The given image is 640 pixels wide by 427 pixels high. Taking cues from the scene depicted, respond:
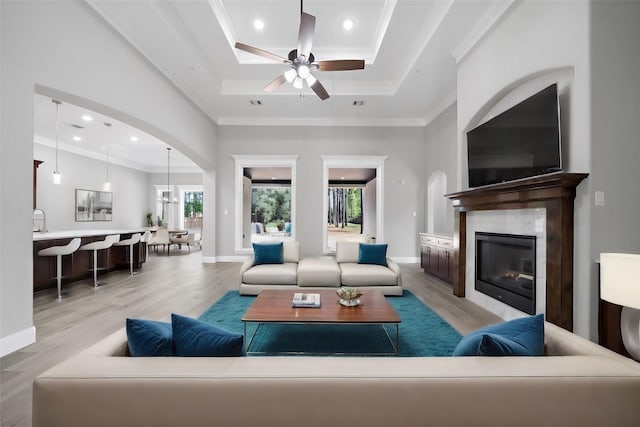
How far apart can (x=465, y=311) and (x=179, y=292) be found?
13.5ft

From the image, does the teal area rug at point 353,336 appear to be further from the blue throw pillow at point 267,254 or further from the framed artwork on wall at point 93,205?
the framed artwork on wall at point 93,205

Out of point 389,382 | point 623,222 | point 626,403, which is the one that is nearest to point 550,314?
point 623,222

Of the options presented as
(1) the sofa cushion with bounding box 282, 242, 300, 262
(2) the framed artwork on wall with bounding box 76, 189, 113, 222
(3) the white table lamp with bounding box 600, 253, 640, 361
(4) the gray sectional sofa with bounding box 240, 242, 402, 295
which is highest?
(2) the framed artwork on wall with bounding box 76, 189, 113, 222

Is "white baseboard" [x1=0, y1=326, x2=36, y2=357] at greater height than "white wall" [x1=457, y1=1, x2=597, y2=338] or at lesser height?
lesser

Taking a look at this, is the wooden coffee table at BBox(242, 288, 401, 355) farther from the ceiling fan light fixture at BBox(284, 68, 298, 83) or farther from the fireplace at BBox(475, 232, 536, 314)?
the ceiling fan light fixture at BBox(284, 68, 298, 83)

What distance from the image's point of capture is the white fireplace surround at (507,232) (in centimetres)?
277

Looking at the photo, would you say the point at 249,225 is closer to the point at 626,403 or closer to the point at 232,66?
the point at 232,66

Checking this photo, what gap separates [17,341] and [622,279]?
422 centimetres

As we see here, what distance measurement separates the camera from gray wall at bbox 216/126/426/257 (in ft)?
22.4

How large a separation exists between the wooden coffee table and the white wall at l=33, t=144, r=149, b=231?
783cm

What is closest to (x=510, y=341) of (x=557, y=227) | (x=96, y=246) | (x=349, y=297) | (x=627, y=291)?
(x=627, y=291)

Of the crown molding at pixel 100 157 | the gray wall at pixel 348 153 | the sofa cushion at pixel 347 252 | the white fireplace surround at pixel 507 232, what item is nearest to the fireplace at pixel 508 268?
the white fireplace surround at pixel 507 232

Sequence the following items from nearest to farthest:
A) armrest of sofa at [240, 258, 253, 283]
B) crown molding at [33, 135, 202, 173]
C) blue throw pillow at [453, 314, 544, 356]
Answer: blue throw pillow at [453, 314, 544, 356] → armrest of sofa at [240, 258, 253, 283] → crown molding at [33, 135, 202, 173]

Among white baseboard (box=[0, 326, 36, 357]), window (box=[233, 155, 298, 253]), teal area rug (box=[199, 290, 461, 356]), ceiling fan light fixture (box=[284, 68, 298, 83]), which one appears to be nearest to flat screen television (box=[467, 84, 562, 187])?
teal area rug (box=[199, 290, 461, 356])
